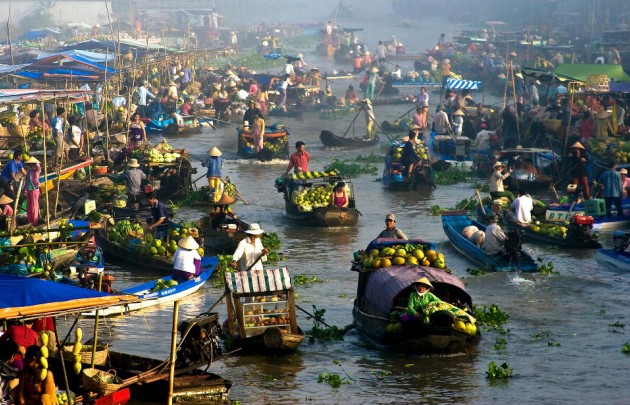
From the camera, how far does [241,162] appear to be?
34750mm

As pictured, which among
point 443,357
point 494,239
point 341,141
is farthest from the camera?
point 341,141

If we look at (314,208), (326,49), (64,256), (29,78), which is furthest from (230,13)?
(64,256)

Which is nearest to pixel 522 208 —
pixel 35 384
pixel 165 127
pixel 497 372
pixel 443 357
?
pixel 443 357

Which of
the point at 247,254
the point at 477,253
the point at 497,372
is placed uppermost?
the point at 247,254

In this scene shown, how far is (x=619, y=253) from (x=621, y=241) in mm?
243

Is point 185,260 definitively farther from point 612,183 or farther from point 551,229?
point 612,183

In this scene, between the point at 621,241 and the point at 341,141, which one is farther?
the point at 341,141

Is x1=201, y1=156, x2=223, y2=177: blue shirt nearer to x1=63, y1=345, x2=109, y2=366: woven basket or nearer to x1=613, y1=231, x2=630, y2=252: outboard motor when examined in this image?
x1=613, y1=231, x2=630, y2=252: outboard motor

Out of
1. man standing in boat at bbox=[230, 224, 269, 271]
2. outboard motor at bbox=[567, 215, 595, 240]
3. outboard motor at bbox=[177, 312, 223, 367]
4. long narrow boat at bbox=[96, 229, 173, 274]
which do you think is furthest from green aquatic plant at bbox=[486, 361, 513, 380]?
outboard motor at bbox=[567, 215, 595, 240]

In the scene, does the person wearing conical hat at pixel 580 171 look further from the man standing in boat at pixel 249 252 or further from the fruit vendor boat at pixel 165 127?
the fruit vendor boat at pixel 165 127

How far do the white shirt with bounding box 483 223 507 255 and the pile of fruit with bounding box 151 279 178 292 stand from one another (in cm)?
562

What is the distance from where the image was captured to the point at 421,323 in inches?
594

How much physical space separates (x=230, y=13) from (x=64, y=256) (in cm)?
9978

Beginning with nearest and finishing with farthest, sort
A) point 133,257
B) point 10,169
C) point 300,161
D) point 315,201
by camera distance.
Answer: point 133,257, point 10,169, point 315,201, point 300,161
